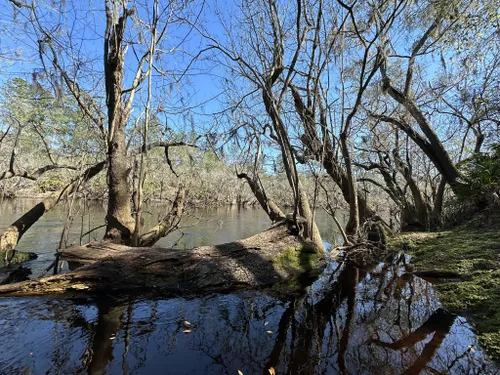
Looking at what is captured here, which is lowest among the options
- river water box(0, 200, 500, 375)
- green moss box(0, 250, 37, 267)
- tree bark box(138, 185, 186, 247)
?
river water box(0, 200, 500, 375)

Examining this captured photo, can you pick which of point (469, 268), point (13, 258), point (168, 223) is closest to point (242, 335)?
point (469, 268)

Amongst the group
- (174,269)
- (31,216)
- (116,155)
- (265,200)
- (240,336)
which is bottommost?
(240,336)

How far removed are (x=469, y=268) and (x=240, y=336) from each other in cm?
436

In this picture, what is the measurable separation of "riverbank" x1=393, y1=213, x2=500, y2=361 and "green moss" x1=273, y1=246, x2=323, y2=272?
2.09 m

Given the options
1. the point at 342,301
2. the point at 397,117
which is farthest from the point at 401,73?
the point at 342,301

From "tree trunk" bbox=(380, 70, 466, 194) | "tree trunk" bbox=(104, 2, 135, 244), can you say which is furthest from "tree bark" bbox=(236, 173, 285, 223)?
"tree trunk" bbox=(380, 70, 466, 194)

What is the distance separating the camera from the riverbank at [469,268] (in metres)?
3.56

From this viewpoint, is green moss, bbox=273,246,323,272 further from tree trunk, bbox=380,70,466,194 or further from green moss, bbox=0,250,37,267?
green moss, bbox=0,250,37,267

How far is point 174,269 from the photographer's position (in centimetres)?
515

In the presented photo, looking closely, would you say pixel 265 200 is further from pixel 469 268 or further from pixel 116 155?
pixel 469 268

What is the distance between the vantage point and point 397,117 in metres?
10.3

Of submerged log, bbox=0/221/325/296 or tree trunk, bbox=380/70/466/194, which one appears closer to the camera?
submerged log, bbox=0/221/325/296

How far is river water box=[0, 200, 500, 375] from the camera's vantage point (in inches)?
108

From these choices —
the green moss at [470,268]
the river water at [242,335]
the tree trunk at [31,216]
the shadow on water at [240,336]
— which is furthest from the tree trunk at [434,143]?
the tree trunk at [31,216]
